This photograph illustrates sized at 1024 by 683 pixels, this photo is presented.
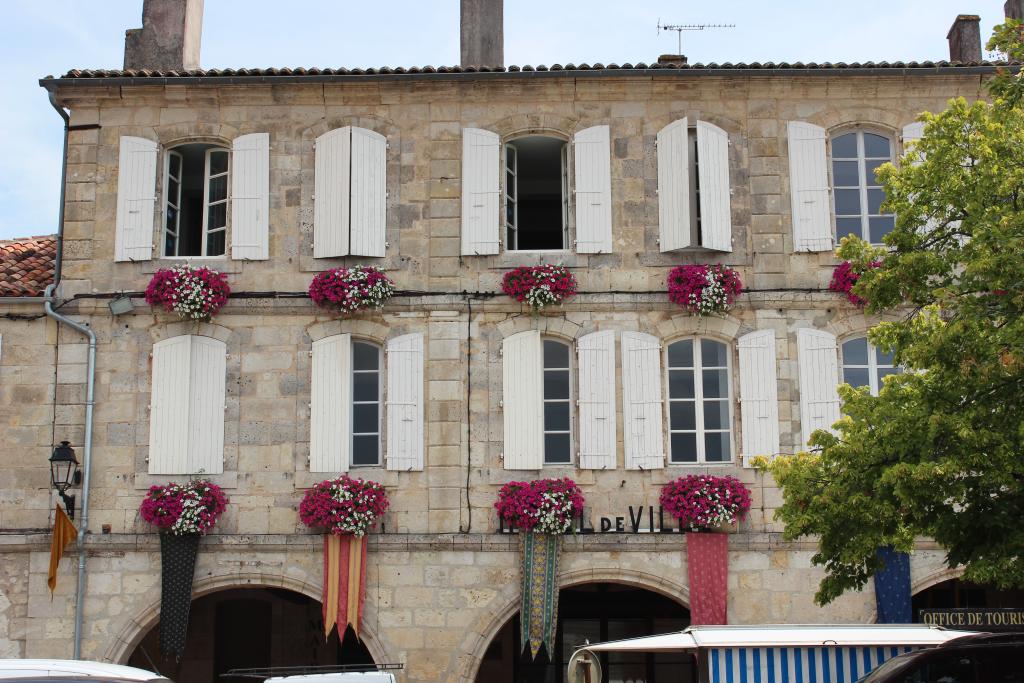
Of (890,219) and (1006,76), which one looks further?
(890,219)

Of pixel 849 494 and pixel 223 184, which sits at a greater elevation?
pixel 223 184

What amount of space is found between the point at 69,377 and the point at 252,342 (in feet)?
7.54

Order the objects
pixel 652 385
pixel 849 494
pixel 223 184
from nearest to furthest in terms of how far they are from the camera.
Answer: pixel 849 494, pixel 652 385, pixel 223 184

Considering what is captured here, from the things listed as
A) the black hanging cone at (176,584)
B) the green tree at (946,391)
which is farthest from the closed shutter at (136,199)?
the green tree at (946,391)

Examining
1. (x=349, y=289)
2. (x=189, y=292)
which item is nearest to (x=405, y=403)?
(x=349, y=289)

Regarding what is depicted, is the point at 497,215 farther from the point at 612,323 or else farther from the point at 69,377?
the point at 69,377

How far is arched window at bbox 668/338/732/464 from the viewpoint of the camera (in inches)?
631

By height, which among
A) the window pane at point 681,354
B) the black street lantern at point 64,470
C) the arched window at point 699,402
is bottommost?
the black street lantern at point 64,470

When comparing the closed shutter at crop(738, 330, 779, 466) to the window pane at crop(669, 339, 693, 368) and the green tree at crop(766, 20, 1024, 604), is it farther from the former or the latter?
the green tree at crop(766, 20, 1024, 604)

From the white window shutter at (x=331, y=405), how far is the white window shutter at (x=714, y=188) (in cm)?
466

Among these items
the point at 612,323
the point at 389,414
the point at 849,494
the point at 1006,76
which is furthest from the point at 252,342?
the point at 1006,76

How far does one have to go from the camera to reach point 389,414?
52.6ft

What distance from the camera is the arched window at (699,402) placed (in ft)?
52.5

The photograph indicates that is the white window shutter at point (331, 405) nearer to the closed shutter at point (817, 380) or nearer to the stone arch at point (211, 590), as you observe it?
the stone arch at point (211, 590)
